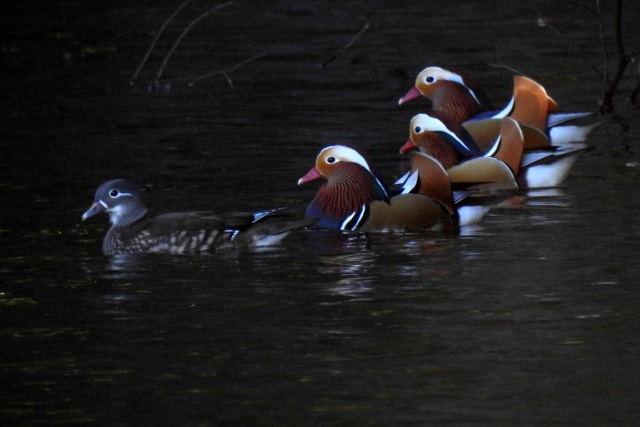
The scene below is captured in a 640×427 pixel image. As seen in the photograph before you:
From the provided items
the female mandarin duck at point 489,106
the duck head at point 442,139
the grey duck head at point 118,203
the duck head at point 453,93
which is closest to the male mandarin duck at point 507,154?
the duck head at point 442,139

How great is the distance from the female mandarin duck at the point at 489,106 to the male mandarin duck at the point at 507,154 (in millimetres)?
883

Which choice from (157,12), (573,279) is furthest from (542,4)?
(573,279)

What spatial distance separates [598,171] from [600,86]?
421cm

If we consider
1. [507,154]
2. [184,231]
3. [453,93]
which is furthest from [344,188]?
[453,93]

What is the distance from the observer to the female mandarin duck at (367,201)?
31.9 feet

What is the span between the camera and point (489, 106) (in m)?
13.3

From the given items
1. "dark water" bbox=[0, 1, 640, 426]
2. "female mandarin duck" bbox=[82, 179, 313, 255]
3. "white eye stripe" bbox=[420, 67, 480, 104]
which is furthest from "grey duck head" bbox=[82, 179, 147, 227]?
"white eye stripe" bbox=[420, 67, 480, 104]

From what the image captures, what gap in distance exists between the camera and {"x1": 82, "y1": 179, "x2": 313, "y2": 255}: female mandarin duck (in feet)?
30.2

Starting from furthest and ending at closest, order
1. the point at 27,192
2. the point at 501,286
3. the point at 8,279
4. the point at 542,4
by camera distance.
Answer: the point at 542,4 < the point at 27,192 < the point at 8,279 < the point at 501,286

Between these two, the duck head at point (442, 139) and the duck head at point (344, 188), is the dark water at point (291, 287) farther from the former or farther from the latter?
the duck head at point (442, 139)

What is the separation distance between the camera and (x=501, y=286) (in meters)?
8.13

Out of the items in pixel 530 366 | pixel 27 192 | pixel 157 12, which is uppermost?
pixel 157 12

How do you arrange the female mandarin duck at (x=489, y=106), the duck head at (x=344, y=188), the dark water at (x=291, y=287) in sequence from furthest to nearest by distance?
the female mandarin duck at (x=489, y=106) < the duck head at (x=344, y=188) < the dark water at (x=291, y=287)

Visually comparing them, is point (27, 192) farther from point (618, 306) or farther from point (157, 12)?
point (157, 12)
